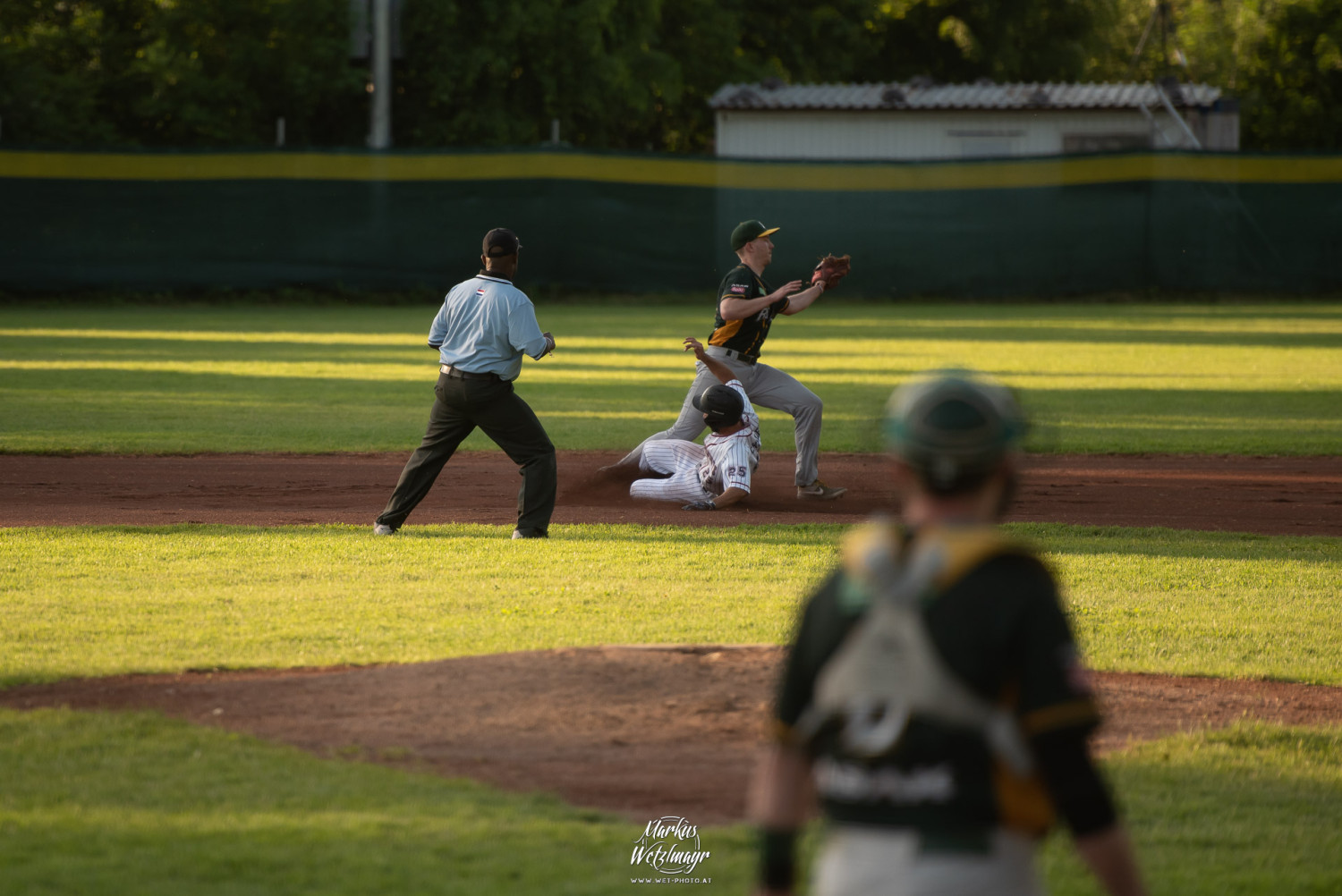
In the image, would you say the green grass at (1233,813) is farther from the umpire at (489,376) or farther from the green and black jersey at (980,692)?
the umpire at (489,376)

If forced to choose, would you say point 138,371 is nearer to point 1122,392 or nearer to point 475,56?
point 1122,392

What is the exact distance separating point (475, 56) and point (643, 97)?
496 cm

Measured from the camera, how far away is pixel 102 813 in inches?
170

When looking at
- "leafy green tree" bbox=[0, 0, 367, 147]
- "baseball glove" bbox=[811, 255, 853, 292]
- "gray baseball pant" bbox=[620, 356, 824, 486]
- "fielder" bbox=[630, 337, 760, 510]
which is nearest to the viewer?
"fielder" bbox=[630, 337, 760, 510]

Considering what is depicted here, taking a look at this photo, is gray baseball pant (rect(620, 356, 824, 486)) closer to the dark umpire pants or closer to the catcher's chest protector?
the dark umpire pants

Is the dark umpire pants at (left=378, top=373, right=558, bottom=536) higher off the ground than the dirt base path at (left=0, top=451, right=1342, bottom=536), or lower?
higher

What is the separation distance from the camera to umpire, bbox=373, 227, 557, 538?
8539mm

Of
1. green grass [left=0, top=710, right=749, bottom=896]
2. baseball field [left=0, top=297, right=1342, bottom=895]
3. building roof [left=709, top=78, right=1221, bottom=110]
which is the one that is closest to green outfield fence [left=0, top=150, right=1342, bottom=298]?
building roof [left=709, top=78, right=1221, bottom=110]

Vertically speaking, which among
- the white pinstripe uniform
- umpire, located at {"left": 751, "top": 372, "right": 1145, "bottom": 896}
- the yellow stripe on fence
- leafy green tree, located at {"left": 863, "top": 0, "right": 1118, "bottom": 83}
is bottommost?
the white pinstripe uniform

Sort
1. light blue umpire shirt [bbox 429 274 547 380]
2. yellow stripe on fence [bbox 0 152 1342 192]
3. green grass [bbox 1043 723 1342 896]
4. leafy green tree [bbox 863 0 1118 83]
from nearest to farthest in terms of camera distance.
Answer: green grass [bbox 1043 723 1342 896], light blue umpire shirt [bbox 429 274 547 380], yellow stripe on fence [bbox 0 152 1342 192], leafy green tree [bbox 863 0 1118 83]

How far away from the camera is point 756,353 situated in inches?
422

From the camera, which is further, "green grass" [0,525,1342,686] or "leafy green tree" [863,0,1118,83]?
"leafy green tree" [863,0,1118,83]

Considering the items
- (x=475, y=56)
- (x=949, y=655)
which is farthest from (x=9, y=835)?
(x=475, y=56)

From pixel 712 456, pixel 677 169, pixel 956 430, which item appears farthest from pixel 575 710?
pixel 677 169
